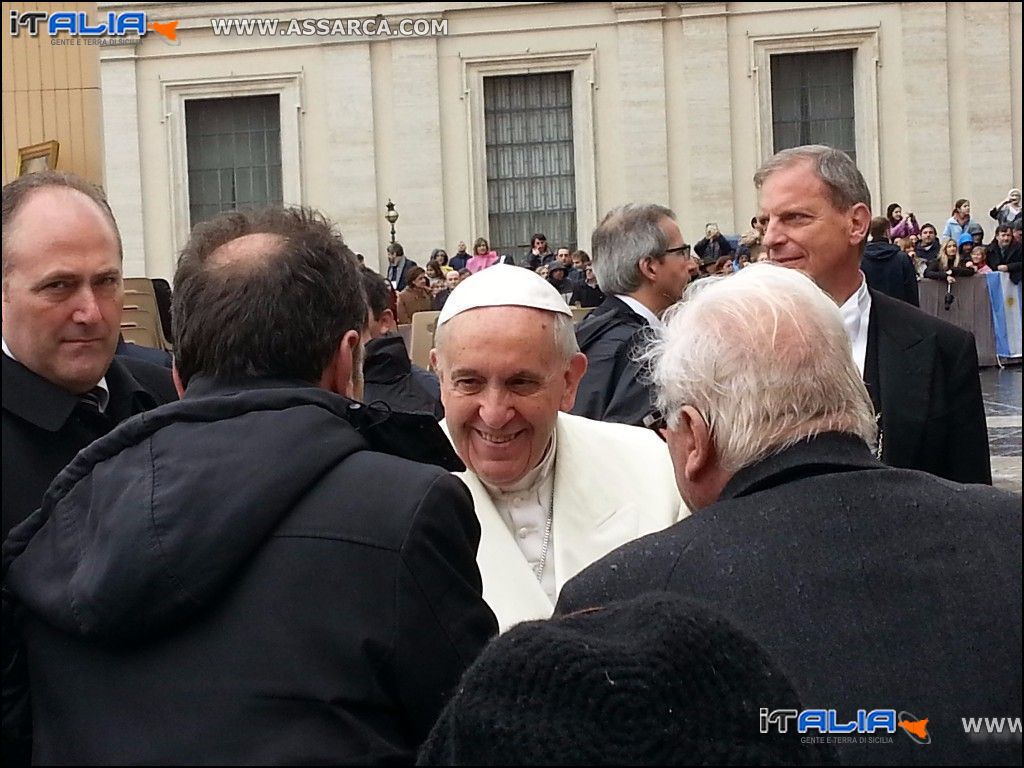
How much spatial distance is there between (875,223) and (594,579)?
9.37 meters

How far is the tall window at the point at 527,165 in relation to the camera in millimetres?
29469

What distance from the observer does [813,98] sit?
29141mm

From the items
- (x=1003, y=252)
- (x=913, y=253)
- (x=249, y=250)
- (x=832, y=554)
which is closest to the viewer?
(x=832, y=554)

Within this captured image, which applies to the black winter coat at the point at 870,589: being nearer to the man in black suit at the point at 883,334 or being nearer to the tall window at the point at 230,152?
the man in black suit at the point at 883,334

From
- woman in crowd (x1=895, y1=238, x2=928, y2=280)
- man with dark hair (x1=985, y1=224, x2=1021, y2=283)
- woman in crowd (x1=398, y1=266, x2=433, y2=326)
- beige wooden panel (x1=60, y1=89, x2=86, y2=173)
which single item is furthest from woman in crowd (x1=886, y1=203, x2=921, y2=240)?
beige wooden panel (x1=60, y1=89, x2=86, y2=173)

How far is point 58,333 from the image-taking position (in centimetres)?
313

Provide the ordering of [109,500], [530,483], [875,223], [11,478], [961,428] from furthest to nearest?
[875,223], [961,428], [530,483], [11,478], [109,500]

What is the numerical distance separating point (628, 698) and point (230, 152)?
3015 centimetres

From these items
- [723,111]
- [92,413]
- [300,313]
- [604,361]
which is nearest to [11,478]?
[92,413]

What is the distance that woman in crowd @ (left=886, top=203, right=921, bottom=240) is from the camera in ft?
78.9

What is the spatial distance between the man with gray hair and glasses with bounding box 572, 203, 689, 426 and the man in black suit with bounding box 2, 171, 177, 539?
1.89 meters

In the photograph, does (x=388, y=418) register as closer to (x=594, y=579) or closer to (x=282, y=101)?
(x=594, y=579)

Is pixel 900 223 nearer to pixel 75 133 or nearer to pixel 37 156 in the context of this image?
pixel 75 133

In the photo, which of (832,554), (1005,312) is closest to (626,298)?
(832,554)
